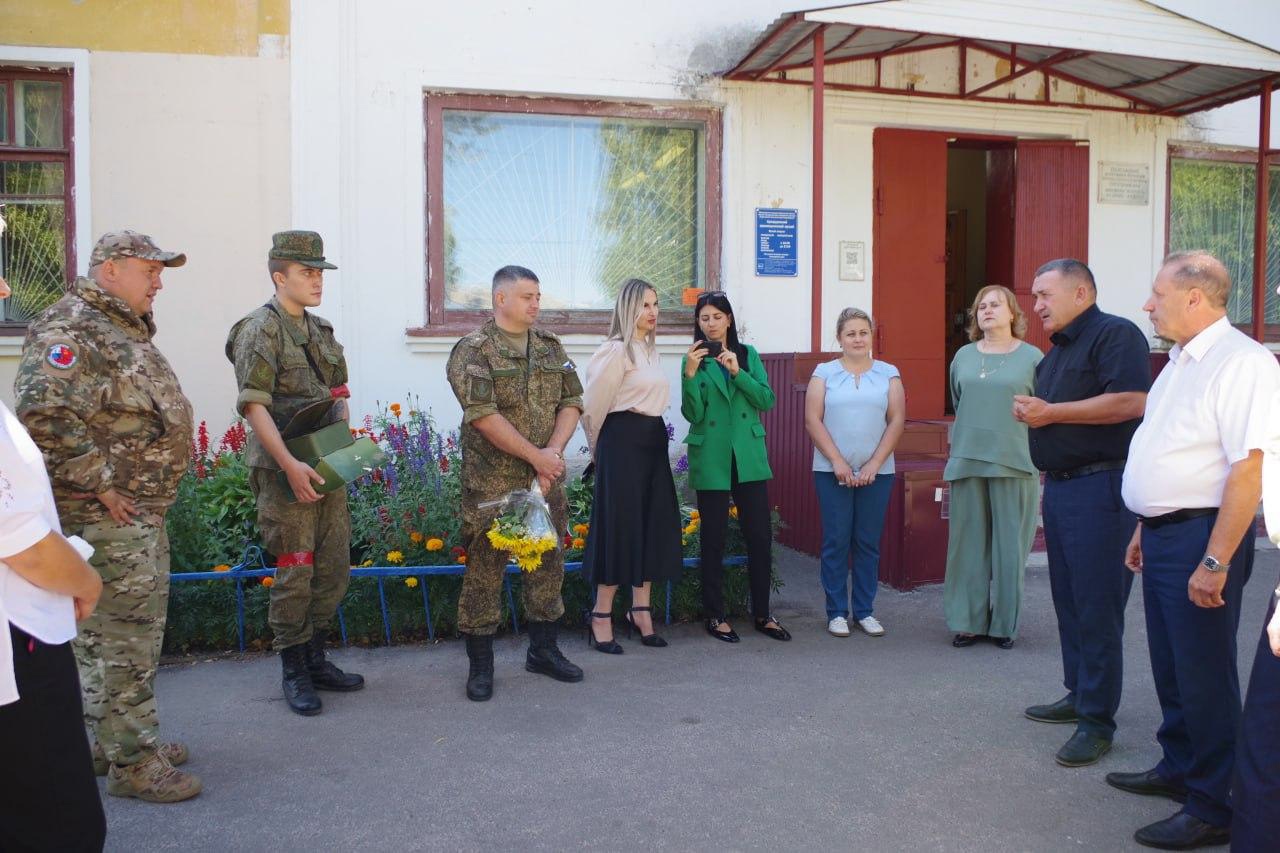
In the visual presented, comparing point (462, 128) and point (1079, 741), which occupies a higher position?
point (462, 128)

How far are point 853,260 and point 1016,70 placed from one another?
2.14m

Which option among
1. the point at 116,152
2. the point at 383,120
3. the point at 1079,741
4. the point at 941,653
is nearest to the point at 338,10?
the point at 383,120

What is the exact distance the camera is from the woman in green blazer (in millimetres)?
5922

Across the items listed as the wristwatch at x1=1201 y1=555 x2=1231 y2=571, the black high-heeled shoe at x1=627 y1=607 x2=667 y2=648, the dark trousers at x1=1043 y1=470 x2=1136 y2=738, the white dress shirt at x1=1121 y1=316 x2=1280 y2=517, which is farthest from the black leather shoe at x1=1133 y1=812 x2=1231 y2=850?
the black high-heeled shoe at x1=627 y1=607 x2=667 y2=648

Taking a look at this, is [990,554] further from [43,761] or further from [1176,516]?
[43,761]

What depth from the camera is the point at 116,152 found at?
7.41 meters

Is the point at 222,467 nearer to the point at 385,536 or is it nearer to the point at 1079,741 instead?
the point at 385,536

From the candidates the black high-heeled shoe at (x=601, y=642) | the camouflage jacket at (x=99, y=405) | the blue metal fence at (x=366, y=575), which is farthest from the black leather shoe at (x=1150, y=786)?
the camouflage jacket at (x=99, y=405)

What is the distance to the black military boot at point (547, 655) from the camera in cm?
523

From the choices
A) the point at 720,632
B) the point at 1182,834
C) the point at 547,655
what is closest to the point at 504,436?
the point at 547,655

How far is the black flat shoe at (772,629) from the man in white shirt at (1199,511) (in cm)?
249

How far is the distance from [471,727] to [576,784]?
0.77m

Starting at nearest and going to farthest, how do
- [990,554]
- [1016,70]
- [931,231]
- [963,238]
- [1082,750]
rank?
[1082,750]
[990,554]
[1016,70]
[931,231]
[963,238]

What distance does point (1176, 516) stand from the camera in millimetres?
3588
